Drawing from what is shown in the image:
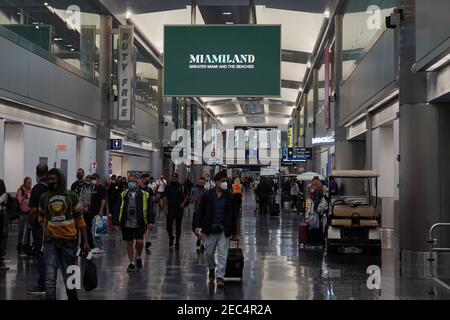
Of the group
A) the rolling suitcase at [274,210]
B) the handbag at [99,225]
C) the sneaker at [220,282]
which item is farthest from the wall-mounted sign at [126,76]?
the sneaker at [220,282]

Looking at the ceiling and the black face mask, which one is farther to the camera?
the ceiling

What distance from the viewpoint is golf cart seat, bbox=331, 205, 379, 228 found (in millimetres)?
14961

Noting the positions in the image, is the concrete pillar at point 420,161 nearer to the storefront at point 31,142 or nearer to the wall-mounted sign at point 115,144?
the storefront at point 31,142

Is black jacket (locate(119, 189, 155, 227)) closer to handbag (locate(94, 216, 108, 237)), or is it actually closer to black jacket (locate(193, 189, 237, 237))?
black jacket (locate(193, 189, 237, 237))

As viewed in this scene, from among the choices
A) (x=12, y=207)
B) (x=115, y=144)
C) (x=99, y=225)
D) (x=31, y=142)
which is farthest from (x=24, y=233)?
(x=115, y=144)

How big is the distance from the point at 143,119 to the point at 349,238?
25623mm

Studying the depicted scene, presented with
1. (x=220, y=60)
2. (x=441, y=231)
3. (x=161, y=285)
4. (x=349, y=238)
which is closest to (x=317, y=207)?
(x=349, y=238)

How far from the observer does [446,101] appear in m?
14.2

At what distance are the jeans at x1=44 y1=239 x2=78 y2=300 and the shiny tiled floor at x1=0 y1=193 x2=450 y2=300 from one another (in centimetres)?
124

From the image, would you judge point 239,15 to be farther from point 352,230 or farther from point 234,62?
point 352,230

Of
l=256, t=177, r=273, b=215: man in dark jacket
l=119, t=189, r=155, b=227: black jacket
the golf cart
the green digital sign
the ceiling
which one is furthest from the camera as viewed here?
l=256, t=177, r=273, b=215: man in dark jacket

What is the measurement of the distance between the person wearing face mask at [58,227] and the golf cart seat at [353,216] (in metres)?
8.09

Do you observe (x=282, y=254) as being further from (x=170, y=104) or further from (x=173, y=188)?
(x=170, y=104)

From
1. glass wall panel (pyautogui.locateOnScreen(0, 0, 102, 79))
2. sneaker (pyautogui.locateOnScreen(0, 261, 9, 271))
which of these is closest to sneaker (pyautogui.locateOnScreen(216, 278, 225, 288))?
sneaker (pyautogui.locateOnScreen(0, 261, 9, 271))
